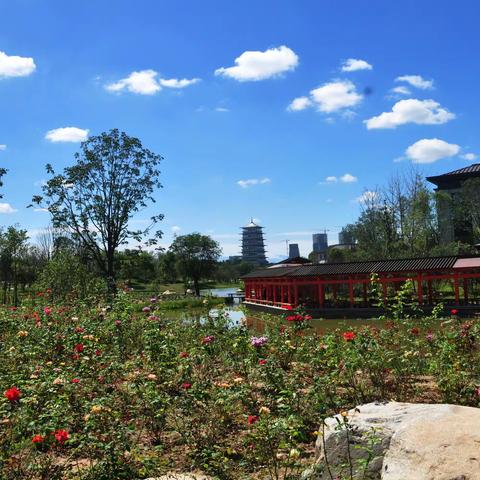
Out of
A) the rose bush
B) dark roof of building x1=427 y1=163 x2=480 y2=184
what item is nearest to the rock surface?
the rose bush

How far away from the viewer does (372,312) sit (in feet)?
75.9

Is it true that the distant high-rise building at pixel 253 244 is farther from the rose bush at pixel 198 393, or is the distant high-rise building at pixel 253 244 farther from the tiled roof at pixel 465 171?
the rose bush at pixel 198 393

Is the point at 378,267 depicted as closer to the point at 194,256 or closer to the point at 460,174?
the point at 460,174

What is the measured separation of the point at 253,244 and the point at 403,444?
13943cm

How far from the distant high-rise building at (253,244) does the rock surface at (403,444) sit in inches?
5405

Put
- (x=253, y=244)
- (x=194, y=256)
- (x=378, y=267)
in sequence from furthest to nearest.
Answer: (x=253, y=244)
(x=194, y=256)
(x=378, y=267)

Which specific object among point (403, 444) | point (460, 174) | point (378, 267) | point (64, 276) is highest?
point (460, 174)

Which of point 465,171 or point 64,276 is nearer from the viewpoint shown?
point 64,276

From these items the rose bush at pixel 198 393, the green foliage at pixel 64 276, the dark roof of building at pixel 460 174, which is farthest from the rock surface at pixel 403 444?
the dark roof of building at pixel 460 174

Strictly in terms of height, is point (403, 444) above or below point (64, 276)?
below

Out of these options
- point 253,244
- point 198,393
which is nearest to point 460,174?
point 198,393

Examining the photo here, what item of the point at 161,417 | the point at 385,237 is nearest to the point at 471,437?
the point at 161,417

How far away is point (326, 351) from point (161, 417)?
175cm

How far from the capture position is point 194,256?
190 ft
